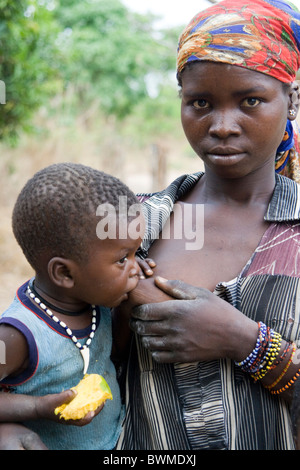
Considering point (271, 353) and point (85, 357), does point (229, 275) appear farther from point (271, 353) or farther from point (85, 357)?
point (85, 357)

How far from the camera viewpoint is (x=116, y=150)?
13156 millimetres

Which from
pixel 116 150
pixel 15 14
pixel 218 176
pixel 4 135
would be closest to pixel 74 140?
pixel 116 150

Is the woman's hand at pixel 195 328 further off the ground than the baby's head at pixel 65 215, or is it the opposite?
the baby's head at pixel 65 215

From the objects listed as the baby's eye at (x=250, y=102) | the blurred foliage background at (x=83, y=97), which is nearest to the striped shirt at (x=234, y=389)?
the baby's eye at (x=250, y=102)

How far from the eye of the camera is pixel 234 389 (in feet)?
5.68

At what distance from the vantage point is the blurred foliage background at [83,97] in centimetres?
714

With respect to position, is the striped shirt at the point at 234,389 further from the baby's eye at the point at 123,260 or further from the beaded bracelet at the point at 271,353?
the baby's eye at the point at 123,260

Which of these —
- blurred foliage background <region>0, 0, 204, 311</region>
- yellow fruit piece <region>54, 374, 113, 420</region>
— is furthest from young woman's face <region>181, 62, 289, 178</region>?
blurred foliage background <region>0, 0, 204, 311</region>

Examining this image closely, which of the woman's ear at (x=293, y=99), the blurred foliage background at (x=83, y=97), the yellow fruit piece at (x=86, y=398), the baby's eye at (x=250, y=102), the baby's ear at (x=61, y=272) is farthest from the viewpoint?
the blurred foliage background at (x=83, y=97)

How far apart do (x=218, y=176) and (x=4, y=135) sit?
6.02 metres

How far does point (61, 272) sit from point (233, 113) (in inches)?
30.2

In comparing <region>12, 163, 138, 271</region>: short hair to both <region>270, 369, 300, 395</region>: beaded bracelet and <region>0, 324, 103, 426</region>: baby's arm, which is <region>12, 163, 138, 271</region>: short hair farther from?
<region>270, 369, 300, 395</region>: beaded bracelet

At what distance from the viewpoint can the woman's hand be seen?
166 cm
